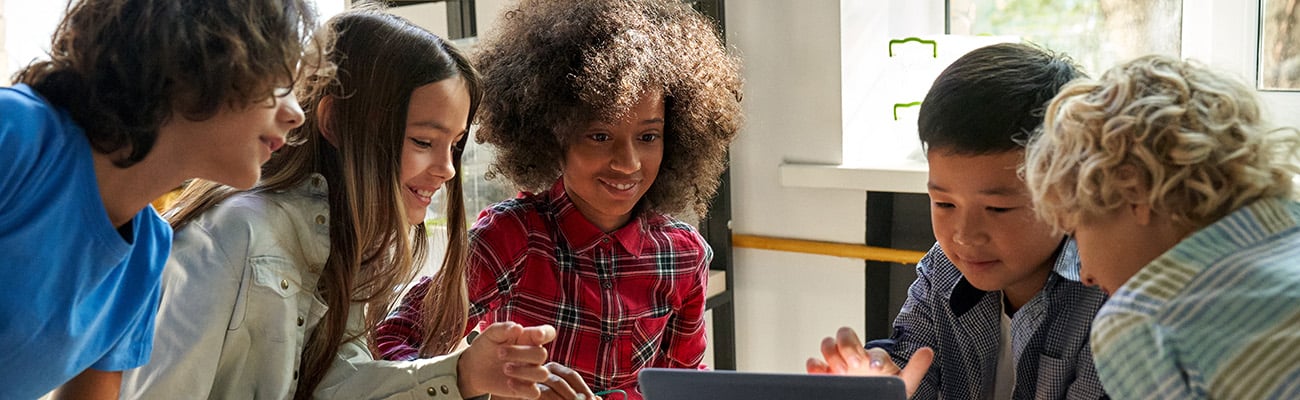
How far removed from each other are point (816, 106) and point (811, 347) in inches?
20.2

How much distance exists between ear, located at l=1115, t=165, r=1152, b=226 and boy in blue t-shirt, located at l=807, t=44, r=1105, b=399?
24 centimetres

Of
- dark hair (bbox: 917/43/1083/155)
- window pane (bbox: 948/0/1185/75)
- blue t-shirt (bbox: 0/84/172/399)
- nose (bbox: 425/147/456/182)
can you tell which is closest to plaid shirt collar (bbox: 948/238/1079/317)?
dark hair (bbox: 917/43/1083/155)

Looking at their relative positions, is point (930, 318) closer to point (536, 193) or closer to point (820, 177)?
point (536, 193)

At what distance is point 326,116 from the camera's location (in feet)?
4.32

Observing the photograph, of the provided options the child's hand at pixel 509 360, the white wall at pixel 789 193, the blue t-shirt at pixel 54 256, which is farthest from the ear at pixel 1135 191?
the white wall at pixel 789 193

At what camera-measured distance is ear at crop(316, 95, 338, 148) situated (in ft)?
4.31

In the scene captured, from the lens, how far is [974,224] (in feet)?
3.95

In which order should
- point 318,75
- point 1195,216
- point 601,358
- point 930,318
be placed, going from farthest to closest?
point 601,358 < point 930,318 < point 318,75 < point 1195,216

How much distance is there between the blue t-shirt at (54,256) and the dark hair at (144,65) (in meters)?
0.03

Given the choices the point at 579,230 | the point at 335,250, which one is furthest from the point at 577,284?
the point at 335,250

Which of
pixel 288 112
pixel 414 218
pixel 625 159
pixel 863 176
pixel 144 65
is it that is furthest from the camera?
pixel 863 176

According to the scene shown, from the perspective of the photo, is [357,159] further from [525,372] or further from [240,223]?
[525,372]

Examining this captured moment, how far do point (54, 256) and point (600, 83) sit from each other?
778 millimetres

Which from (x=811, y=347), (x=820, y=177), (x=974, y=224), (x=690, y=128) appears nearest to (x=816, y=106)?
(x=820, y=177)
